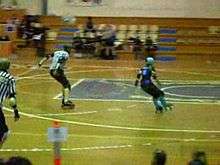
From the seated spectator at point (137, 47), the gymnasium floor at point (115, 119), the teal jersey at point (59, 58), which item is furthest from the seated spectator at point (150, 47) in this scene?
the teal jersey at point (59, 58)

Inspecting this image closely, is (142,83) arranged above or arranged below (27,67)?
above

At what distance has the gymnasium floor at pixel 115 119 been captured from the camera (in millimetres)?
14969

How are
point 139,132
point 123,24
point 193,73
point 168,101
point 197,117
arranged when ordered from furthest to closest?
point 123,24 → point 193,73 → point 168,101 → point 197,117 → point 139,132

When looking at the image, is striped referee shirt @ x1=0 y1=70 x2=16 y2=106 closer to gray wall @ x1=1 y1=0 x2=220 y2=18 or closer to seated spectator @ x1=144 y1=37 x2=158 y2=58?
seated spectator @ x1=144 y1=37 x2=158 y2=58

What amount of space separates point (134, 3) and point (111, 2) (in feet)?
4.61

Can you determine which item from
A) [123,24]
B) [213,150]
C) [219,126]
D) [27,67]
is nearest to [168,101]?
[219,126]

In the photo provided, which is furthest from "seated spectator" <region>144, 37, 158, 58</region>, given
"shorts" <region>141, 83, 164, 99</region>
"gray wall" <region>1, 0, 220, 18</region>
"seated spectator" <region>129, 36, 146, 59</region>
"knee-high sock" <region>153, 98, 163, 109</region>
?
"shorts" <region>141, 83, 164, 99</region>

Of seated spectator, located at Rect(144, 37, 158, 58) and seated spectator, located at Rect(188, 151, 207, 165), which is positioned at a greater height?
seated spectator, located at Rect(188, 151, 207, 165)

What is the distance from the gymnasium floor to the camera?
49.1 feet

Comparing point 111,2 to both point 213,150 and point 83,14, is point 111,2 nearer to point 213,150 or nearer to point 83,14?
point 83,14

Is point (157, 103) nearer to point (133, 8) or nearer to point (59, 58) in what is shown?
point (59, 58)

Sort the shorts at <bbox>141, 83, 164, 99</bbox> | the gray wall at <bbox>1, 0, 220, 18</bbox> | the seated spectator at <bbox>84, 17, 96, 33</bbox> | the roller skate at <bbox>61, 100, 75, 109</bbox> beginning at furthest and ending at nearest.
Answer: the gray wall at <bbox>1, 0, 220, 18</bbox>
the seated spectator at <bbox>84, 17, 96, 33</bbox>
the roller skate at <bbox>61, 100, 75, 109</bbox>
the shorts at <bbox>141, 83, 164, 99</bbox>

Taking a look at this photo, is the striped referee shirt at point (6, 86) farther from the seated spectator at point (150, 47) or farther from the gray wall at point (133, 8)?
the gray wall at point (133, 8)

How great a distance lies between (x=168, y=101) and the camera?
22.9 m
